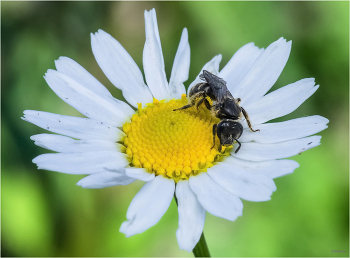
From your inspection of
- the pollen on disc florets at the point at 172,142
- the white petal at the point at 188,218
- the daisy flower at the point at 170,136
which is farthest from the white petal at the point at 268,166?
the white petal at the point at 188,218

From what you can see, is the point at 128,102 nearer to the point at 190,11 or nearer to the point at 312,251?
the point at 190,11

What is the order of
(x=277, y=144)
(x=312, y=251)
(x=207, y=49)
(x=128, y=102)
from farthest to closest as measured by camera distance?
1. (x=207, y=49)
2. (x=312, y=251)
3. (x=128, y=102)
4. (x=277, y=144)

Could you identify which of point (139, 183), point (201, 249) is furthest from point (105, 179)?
point (139, 183)

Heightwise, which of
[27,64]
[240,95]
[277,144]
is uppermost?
[27,64]

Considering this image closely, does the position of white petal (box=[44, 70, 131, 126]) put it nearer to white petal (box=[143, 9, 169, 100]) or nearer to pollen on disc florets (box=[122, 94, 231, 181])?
pollen on disc florets (box=[122, 94, 231, 181])

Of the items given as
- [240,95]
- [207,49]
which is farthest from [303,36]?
[240,95]
